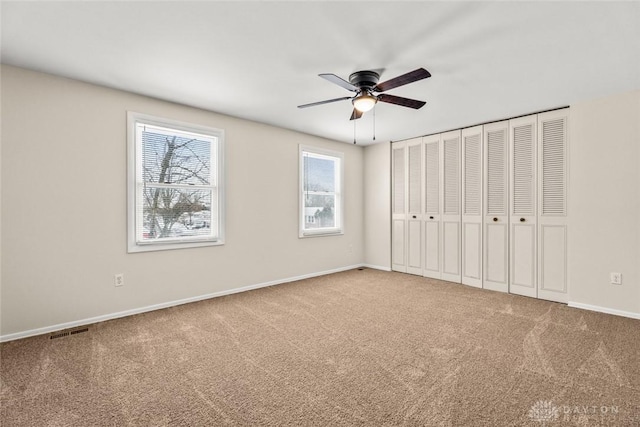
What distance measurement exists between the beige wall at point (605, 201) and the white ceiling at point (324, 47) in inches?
11.3

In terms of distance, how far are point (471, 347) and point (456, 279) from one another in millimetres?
2461

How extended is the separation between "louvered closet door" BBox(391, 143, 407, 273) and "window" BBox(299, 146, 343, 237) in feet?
3.34

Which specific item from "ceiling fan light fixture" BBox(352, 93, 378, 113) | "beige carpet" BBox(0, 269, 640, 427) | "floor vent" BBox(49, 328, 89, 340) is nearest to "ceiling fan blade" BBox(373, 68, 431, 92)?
"ceiling fan light fixture" BBox(352, 93, 378, 113)

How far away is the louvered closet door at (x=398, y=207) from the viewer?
564 cm

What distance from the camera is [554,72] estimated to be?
9.46 ft

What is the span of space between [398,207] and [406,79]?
11.6 feet

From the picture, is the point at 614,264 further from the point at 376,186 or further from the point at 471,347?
the point at 376,186

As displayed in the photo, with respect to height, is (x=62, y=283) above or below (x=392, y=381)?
above

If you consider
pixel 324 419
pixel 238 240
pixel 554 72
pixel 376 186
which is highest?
pixel 554 72

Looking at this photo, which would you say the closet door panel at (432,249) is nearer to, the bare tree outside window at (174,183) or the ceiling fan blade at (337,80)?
the ceiling fan blade at (337,80)

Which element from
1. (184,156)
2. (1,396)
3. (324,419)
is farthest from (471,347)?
(184,156)

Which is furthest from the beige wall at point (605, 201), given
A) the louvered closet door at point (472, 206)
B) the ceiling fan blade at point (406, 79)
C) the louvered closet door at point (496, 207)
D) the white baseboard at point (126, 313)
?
the white baseboard at point (126, 313)

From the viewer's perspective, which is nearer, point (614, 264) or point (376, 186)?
point (614, 264)

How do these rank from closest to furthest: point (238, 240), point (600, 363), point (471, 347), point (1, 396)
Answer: point (1, 396)
point (600, 363)
point (471, 347)
point (238, 240)
